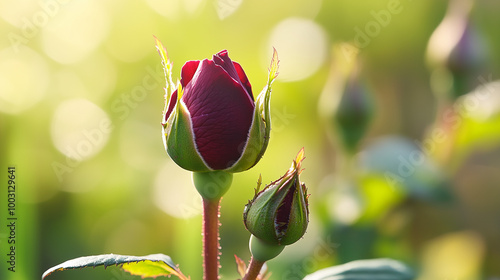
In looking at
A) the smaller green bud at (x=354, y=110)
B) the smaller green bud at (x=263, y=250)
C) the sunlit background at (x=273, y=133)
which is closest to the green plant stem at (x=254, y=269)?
the smaller green bud at (x=263, y=250)

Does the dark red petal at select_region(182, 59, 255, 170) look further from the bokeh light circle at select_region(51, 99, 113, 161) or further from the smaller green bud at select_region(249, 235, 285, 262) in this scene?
the bokeh light circle at select_region(51, 99, 113, 161)

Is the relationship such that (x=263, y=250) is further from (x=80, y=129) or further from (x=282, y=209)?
(x=80, y=129)

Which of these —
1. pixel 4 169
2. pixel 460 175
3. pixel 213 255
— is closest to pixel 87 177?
pixel 4 169

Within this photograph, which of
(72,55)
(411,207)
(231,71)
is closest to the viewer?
(231,71)

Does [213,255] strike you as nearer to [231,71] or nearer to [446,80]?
[231,71]

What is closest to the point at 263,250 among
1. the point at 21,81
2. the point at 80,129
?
the point at 80,129

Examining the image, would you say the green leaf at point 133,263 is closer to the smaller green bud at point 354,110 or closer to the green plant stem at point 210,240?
the green plant stem at point 210,240
